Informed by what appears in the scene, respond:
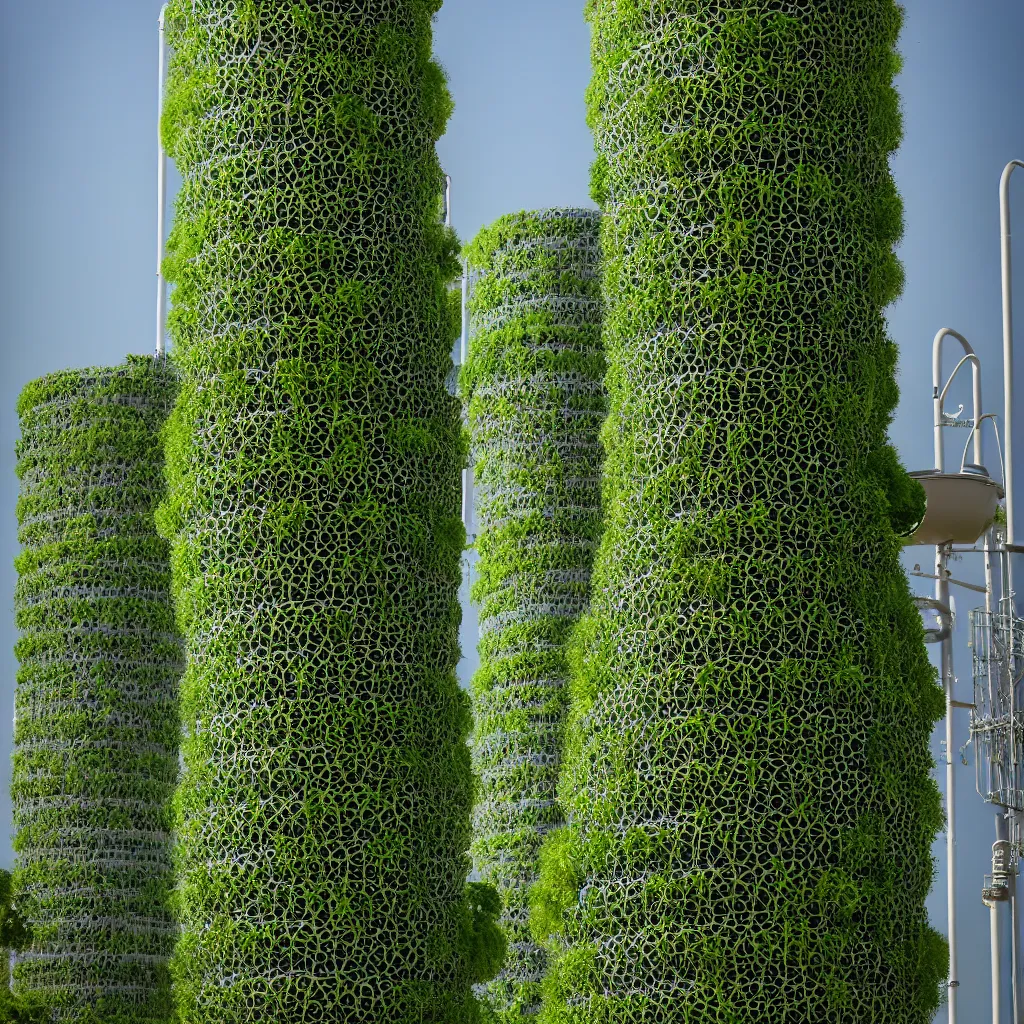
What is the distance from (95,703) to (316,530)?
3121 millimetres

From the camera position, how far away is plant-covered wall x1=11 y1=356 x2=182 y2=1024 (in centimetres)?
702

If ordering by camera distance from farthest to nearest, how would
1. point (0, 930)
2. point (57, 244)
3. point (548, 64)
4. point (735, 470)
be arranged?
point (548, 64) < point (57, 244) < point (0, 930) < point (735, 470)

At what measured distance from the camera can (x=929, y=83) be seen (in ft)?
37.4

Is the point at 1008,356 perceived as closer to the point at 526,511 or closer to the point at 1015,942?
the point at 526,511

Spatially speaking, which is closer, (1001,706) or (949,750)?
(1001,706)

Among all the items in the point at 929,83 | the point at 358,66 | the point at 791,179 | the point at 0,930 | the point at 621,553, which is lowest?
the point at 0,930

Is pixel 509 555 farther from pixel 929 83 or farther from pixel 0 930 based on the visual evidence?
pixel 929 83

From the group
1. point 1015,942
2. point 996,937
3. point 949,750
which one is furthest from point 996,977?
point 949,750

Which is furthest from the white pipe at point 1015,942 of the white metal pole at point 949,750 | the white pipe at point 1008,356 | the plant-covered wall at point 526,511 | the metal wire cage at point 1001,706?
the plant-covered wall at point 526,511

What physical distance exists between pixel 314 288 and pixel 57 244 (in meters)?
6.83

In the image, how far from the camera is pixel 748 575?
4.23 meters

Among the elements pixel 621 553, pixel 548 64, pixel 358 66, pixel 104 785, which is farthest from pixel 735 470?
pixel 548 64

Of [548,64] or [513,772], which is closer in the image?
[513,772]

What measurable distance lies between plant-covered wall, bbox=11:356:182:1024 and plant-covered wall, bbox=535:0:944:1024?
343cm
